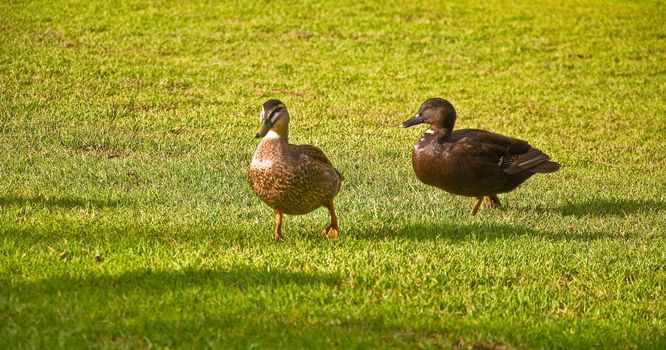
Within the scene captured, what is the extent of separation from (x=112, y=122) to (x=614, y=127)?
7825 mm

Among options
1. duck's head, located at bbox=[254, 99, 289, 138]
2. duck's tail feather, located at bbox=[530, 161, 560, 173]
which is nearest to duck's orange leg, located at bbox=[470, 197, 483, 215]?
duck's tail feather, located at bbox=[530, 161, 560, 173]

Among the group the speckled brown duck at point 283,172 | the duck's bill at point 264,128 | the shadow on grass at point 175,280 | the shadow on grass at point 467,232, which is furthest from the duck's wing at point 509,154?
the shadow on grass at point 175,280

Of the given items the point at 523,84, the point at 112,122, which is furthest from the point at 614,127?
the point at 112,122

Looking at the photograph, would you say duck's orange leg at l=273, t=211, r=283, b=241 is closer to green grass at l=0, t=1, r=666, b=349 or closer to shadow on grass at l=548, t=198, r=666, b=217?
green grass at l=0, t=1, r=666, b=349

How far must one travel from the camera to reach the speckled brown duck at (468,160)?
985 cm

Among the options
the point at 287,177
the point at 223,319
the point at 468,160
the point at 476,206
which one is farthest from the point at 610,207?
the point at 223,319

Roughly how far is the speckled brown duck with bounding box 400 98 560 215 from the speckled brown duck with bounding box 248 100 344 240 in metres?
2.10

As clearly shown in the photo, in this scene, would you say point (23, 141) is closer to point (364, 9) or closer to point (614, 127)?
point (614, 127)

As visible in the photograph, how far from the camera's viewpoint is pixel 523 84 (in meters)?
18.5

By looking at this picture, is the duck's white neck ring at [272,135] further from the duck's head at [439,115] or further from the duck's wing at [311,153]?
the duck's head at [439,115]

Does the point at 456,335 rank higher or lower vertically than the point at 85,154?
higher

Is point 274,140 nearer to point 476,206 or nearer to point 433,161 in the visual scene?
point 433,161

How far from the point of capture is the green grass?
623 cm

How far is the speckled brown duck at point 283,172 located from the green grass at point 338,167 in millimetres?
368
